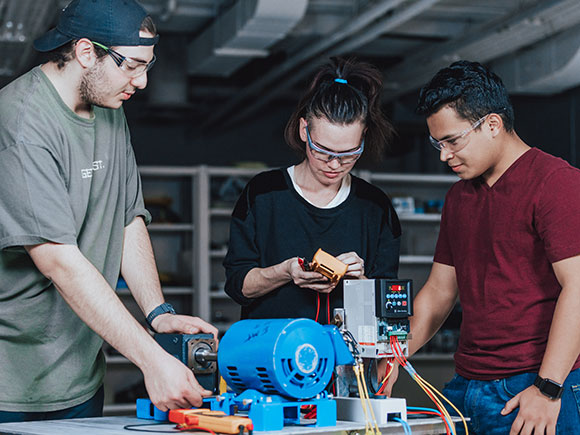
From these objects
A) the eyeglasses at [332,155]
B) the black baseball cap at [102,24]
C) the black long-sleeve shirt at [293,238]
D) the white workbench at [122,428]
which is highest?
the black baseball cap at [102,24]

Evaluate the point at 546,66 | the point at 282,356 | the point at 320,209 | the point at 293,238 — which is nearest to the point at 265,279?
the point at 293,238

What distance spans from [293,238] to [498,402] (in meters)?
0.70

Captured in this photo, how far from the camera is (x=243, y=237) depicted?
2.26 meters

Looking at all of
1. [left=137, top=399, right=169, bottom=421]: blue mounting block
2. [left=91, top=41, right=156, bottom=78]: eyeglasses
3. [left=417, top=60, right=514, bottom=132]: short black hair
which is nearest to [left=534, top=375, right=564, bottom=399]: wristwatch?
[left=417, top=60, right=514, bottom=132]: short black hair

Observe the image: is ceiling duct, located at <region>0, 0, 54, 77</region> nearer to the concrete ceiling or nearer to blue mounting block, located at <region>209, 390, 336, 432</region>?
the concrete ceiling

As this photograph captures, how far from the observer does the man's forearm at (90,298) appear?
173cm

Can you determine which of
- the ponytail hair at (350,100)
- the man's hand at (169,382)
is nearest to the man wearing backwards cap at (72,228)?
the man's hand at (169,382)

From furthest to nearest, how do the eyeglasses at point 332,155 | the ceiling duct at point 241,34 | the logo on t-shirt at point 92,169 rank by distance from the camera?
the ceiling duct at point 241,34
the eyeglasses at point 332,155
the logo on t-shirt at point 92,169

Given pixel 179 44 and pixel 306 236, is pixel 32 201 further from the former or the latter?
pixel 179 44

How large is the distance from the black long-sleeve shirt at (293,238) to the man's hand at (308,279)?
14cm

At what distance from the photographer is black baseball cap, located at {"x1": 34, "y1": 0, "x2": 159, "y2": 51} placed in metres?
1.90

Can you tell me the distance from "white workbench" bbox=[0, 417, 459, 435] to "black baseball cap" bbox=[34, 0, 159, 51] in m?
0.90

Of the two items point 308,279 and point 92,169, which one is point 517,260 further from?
point 92,169

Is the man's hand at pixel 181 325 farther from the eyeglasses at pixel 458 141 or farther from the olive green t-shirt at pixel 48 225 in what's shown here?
the eyeglasses at pixel 458 141
